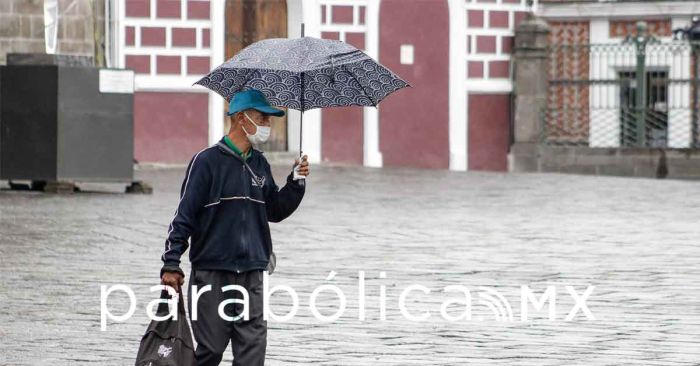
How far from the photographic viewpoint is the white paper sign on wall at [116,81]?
22.3 m

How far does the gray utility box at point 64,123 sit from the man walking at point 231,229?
14.2 meters

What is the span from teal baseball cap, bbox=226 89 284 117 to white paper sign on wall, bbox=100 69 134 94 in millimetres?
14310

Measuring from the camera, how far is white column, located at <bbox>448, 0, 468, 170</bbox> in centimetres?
3359

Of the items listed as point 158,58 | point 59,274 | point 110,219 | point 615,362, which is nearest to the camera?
point 615,362

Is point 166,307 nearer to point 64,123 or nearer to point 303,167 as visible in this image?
point 303,167

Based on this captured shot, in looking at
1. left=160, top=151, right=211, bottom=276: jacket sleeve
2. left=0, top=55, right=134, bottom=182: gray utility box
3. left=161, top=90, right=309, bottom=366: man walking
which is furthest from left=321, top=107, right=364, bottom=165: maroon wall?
left=160, top=151, right=211, bottom=276: jacket sleeve

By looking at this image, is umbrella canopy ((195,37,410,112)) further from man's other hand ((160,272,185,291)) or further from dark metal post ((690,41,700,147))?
dark metal post ((690,41,700,147))

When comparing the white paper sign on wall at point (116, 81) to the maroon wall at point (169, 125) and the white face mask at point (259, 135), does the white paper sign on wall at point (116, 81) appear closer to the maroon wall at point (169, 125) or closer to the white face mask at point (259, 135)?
the maroon wall at point (169, 125)

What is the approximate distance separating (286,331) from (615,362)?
2.06m

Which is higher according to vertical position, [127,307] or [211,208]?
[211,208]

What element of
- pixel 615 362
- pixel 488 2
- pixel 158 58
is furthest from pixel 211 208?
pixel 488 2

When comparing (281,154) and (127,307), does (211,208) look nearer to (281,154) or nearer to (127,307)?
(127,307)

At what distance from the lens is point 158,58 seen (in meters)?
31.2

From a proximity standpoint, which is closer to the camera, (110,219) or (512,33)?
(110,219)
